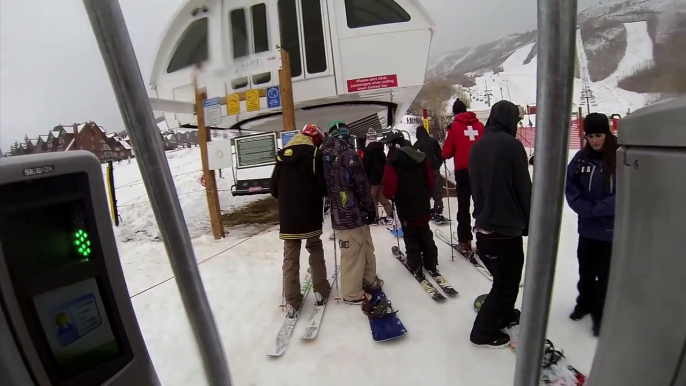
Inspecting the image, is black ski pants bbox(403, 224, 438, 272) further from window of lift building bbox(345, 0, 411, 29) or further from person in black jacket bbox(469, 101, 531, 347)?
window of lift building bbox(345, 0, 411, 29)

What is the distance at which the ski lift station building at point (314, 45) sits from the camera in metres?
6.03

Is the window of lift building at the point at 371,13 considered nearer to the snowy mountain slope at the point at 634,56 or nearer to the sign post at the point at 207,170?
the sign post at the point at 207,170

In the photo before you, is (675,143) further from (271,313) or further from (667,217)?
(271,313)

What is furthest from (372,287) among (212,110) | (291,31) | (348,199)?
(291,31)

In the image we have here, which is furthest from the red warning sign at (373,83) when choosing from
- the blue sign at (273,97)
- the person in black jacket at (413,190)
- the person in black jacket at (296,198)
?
the person in black jacket at (296,198)

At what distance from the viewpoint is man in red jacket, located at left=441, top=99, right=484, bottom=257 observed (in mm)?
3195

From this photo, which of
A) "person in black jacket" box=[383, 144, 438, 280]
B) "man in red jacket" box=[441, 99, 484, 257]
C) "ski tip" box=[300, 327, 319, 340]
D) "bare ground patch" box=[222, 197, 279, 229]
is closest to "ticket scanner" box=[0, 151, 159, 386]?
"ski tip" box=[300, 327, 319, 340]

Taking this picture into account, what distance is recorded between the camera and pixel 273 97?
428 centimetres

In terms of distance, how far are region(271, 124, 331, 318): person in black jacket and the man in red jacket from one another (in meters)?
1.40

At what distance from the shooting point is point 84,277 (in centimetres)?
81

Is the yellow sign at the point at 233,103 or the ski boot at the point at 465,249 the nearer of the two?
the ski boot at the point at 465,249

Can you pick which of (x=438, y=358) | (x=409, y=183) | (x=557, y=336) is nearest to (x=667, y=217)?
(x=438, y=358)

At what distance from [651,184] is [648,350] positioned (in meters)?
0.31

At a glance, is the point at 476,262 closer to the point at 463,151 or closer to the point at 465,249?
the point at 465,249
